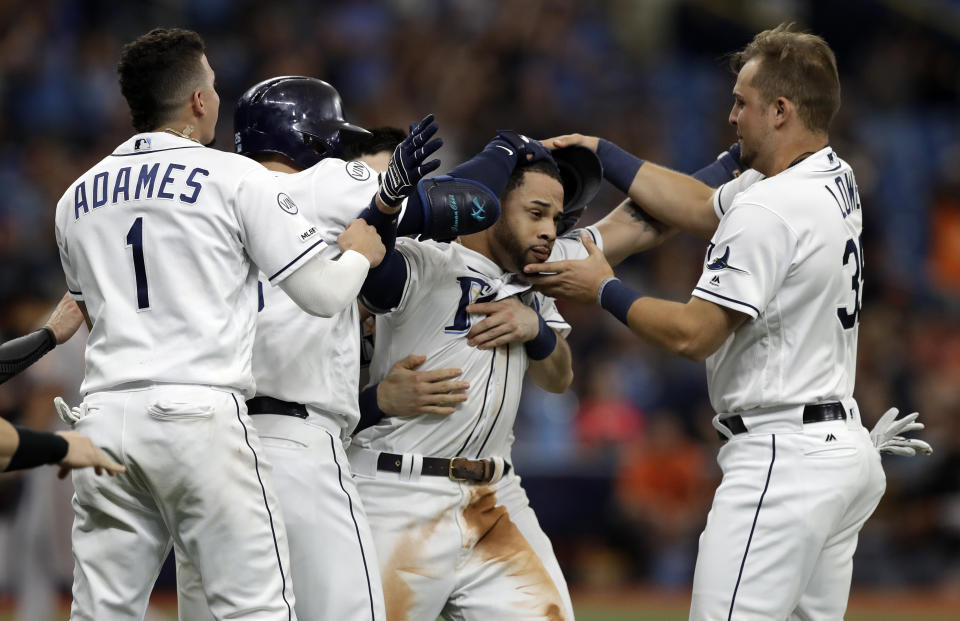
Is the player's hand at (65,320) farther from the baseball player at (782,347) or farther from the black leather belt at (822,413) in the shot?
the black leather belt at (822,413)

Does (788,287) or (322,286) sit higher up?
(788,287)

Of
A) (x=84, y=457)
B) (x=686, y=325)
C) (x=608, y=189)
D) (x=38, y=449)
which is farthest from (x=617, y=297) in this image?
(x=608, y=189)

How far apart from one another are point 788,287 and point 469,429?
4.26ft

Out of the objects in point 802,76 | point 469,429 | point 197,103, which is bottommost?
point 469,429

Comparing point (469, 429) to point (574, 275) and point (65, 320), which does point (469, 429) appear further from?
point (65, 320)

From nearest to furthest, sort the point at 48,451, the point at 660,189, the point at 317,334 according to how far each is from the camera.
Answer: the point at 48,451
the point at 317,334
the point at 660,189

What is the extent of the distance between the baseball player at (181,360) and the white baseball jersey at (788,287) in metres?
1.30

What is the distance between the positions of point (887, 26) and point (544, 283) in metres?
12.9

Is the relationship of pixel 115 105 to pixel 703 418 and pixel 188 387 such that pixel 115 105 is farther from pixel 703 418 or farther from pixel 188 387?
pixel 188 387

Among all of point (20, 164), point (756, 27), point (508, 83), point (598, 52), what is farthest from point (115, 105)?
point (756, 27)

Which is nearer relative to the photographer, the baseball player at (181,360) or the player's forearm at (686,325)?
the baseball player at (181,360)

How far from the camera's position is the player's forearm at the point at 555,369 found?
4.78 metres

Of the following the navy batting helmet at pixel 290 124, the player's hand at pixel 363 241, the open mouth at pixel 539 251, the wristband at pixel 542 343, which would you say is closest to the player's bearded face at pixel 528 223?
the open mouth at pixel 539 251

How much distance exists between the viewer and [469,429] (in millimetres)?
4500
